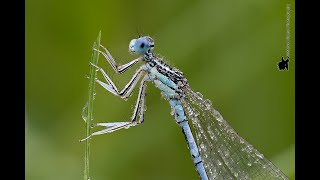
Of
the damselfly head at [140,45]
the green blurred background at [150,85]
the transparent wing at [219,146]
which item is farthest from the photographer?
the transparent wing at [219,146]

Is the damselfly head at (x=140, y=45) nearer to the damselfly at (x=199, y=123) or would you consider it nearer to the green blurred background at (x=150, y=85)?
the damselfly at (x=199, y=123)

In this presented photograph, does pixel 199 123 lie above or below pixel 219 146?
above

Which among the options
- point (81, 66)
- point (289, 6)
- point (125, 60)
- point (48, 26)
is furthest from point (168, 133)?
point (289, 6)

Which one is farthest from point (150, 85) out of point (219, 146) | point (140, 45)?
point (219, 146)

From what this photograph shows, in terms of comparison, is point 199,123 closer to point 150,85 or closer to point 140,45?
point 150,85

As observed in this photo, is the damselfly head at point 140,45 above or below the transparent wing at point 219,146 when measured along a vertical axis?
above

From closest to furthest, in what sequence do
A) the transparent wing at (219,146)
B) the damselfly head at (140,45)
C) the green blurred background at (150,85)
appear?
1. the green blurred background at (150,85)
2. the damselfly head at (140,45)
3. the transparent wing at (219,146)

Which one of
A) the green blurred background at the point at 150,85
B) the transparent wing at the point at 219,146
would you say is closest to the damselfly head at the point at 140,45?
the green blurred background at the point at 150,85
